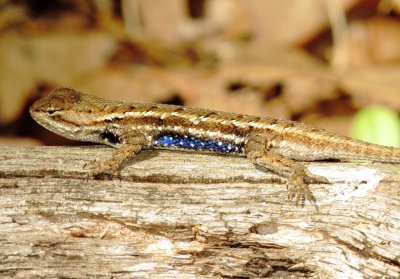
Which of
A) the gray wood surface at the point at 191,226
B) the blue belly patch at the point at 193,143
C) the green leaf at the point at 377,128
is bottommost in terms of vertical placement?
the gray wood surface at the point at 191,226

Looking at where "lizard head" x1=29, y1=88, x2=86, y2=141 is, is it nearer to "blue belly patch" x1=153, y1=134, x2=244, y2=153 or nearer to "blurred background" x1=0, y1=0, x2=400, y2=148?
"blue belly patch" x1=153, y1=134, x2=244, y2=153

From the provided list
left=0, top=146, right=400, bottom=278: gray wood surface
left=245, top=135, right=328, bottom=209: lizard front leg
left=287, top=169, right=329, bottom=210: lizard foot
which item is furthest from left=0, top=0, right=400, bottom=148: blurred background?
left=0, top=146, right=400, bottom=278: gray wood surface

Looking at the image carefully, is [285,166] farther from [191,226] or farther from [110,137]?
[110,137]

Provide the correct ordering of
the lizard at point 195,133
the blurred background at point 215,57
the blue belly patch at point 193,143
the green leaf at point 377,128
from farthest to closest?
the blurred background at point 215,57 → the green leaf at point 377,128 → the blue belly patch at point 193,143 → the lizard at point 195,133

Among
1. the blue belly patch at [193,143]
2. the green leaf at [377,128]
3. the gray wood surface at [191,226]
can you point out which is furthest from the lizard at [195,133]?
the green leaf at [377,128]

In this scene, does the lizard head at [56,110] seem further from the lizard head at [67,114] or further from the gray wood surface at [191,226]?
the gray wood surface at [191,226]
